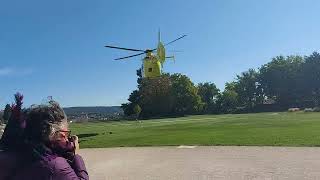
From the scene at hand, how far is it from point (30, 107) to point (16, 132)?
0.19 metres

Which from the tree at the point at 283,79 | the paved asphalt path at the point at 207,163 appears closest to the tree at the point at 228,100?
the tree at the point at 283,79

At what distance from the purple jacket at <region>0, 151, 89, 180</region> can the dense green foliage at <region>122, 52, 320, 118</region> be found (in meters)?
107

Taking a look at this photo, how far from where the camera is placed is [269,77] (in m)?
144

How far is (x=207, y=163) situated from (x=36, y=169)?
15.5 m

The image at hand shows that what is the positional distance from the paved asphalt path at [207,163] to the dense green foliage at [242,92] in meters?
87.6

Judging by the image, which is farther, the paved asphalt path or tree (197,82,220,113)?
tree (197,82,220,113)

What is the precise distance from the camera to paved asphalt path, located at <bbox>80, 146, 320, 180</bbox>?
16000 millimetres

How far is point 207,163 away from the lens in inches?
740

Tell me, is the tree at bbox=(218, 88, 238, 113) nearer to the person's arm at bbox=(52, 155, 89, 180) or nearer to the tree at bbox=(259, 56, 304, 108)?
the tree at bbox=(259, 56, 304, 108)

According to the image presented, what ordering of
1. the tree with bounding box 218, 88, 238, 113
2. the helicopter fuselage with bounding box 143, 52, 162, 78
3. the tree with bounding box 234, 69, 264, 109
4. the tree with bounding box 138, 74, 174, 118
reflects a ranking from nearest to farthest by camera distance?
1. the helicopter fuselage with bounding box 143, 52, 162, 78
2. the tree with bounding box 138, 74, 174, 118
3. the tree with bounding box 218, 88, 238, 113
4. the tree with bounding box 234, 69, 264, 109

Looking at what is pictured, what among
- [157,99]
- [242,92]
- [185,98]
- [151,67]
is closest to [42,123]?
[151,67]

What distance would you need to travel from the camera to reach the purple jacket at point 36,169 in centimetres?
358

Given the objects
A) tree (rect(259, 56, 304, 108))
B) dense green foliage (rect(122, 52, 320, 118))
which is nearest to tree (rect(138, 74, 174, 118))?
dense green foliage (rect(122, 52, 320, 118))

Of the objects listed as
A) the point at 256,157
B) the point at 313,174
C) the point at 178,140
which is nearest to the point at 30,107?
the point at 313,174
